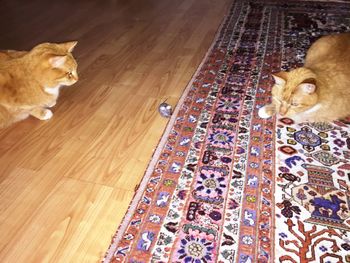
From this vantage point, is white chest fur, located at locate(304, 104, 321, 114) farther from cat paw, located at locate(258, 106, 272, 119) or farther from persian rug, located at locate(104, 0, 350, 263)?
cat paw, located at locate(258, 106, 272, 119)

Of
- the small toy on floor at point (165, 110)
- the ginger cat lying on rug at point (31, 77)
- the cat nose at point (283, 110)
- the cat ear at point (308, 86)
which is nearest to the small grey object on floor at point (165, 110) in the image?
the small toy on floor at point (165, 110)

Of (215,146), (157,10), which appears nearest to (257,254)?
(215,146)

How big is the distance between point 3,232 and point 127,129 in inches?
33.6

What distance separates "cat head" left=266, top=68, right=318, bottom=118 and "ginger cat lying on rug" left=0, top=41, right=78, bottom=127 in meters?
1.19

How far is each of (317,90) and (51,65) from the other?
1473mm

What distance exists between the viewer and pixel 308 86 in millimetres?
1574

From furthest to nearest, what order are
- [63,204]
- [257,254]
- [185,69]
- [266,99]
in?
[185,69] < [266,99] < [63,204] < [257,254]

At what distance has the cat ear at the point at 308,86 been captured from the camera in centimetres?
155

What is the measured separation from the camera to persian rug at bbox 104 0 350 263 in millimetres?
1246

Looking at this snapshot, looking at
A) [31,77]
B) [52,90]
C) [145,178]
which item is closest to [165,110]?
[145,178]

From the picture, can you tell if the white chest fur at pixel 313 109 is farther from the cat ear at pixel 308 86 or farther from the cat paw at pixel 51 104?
the cat paw at pixel 51 104

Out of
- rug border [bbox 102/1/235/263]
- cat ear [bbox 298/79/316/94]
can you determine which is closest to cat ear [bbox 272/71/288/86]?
cat ear [bbox 298/79/316/94]

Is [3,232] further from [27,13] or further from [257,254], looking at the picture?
[27,13]

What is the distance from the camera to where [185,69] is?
250 centimetres
